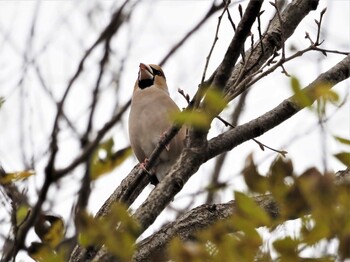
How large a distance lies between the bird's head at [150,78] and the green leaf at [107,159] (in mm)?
2802

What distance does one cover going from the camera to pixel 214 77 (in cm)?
235

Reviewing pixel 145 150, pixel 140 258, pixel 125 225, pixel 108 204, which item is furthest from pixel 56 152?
pixel 145 150

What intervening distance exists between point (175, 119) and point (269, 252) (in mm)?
374

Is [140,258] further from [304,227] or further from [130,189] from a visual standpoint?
[304,227]

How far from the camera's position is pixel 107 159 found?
2.44 m

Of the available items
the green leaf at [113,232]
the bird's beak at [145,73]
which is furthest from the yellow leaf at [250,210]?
the bird's beak at [145,73]

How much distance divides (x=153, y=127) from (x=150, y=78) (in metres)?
1.00

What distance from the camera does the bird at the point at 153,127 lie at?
426 centimetres

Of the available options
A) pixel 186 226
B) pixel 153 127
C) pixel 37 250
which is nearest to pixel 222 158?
pixel 153 127

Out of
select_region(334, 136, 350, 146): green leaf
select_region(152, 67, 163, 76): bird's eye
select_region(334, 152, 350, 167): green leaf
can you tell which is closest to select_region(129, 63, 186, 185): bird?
select_region(152, 67, 163, 76): bird's eye

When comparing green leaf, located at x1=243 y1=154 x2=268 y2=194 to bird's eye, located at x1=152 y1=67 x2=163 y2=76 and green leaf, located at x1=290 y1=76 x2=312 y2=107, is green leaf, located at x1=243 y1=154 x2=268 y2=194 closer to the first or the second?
green leaf, located at x1=290 y1=76 x2=312 y2=107

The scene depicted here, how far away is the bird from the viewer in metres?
4.26

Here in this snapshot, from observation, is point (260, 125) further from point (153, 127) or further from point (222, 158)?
point (222, 158)

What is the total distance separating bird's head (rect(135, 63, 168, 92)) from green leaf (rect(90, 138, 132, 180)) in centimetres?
280
